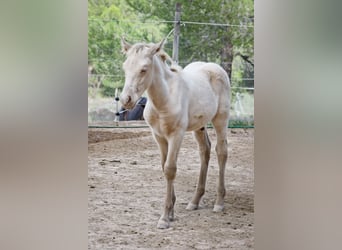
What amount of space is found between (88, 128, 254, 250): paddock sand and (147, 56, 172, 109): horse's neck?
6.9 inches

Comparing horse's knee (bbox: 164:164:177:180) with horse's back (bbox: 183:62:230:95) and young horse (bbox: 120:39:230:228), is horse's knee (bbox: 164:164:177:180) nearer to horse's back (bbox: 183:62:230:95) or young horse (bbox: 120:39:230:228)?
young horse (bbox: 120:39:230:228)

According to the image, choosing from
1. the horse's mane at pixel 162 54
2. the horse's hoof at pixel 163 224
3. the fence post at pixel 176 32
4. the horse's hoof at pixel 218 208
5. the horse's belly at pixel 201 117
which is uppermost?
the fence post at pixel 176 32

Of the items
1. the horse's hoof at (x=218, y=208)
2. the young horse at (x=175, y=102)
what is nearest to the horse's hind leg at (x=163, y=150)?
the young horse at (x=175, y=102)

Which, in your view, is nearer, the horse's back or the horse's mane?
the horse's mane

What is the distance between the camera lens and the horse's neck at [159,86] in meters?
2.37

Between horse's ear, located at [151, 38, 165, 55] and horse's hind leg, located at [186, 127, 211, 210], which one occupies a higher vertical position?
horse's ear, located at [151, 38, 165, 55]

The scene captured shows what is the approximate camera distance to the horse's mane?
2.35m

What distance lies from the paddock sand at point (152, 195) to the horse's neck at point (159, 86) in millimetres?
176

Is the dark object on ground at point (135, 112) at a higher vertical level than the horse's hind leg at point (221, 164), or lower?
higher

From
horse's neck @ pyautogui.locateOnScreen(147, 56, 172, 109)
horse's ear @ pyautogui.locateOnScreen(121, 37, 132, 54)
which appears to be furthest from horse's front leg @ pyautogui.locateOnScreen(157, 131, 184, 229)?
horse's ear @ pyautogui.locateOnScreen(121, 37, 132, 54)

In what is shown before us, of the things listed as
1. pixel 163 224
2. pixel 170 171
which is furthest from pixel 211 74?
pixel 163 224

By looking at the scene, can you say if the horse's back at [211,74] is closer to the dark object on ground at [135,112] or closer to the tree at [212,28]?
the tree at [212,28]

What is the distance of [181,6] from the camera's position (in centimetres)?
245
